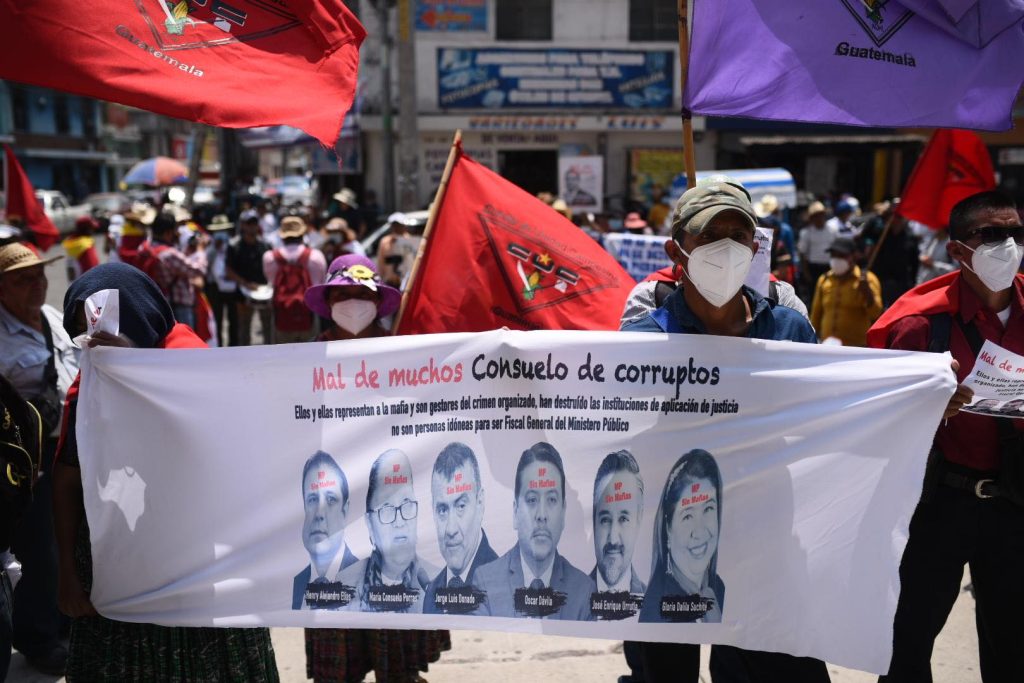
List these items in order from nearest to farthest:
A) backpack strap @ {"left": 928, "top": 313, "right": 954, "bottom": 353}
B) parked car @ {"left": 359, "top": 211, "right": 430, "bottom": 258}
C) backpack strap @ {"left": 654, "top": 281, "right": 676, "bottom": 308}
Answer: backpack strap @ {"left": 928, "top": 313, "right": 954, "bottom": 353} < backpack strap @ {"left": 654, "top": 281, "right": 676, "bottom": 308} < parked car @ {"left": 359, "top": 211, "right": 430, "bottom": 258}

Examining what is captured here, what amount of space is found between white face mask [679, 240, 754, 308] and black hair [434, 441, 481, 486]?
2.86 feet

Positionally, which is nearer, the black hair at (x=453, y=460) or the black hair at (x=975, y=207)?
the black hair at (x=453, y=460)

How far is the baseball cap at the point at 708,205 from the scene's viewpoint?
291 cm

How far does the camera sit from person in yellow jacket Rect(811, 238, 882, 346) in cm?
829

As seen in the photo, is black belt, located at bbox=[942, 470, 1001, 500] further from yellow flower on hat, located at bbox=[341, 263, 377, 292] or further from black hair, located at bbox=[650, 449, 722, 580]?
yellow flower on hat, located at bbox=[341, 263, 377, 292]

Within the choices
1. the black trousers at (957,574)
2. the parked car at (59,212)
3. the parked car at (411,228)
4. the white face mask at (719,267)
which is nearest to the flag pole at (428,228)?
the white face mask at (719,267)

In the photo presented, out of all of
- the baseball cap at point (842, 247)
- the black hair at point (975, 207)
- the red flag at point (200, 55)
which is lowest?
the baseball cap at point (842, 247)

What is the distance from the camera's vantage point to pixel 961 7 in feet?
11.9

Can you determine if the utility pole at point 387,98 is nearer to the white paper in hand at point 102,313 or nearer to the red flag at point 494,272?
the red flag at point 494,272

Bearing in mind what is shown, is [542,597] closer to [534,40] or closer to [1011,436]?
[1011,436]

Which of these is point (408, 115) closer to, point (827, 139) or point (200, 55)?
point (827, 139)

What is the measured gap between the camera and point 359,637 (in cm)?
383

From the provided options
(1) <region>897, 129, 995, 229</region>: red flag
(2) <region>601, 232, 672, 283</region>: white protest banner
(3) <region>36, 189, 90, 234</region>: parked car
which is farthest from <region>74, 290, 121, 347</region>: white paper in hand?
(3) <region>36, 189, 90, 234</region>: parked car

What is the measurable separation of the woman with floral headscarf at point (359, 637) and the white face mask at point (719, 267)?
1.46 m
